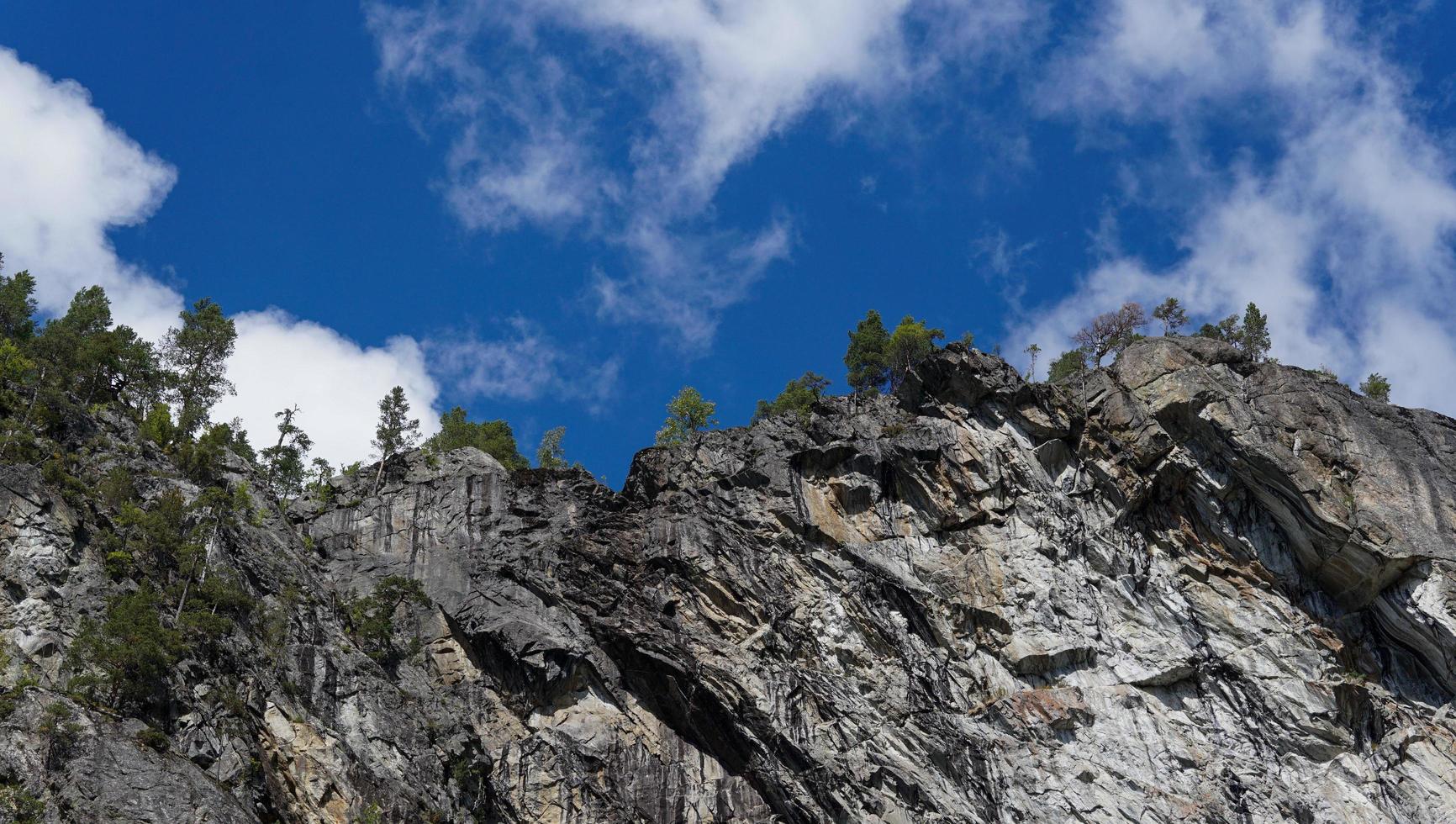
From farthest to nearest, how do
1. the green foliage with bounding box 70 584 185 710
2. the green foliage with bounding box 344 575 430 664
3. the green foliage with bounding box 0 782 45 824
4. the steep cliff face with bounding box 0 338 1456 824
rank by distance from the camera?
the green foliage with bounding box 344 575 430 664
the steep cliff face with bounding box 0 338 1456 824
the green foliage with bounding box 70 584 185 710
the green foliage with bounding box 0 782 45 824

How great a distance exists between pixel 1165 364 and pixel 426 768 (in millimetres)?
36391

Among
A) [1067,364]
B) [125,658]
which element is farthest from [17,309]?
[1067,364]

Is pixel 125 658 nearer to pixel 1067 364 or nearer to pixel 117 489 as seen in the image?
pixel 117 489

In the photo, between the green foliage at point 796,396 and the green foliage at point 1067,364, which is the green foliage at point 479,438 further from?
the green foliage at point 1067,364

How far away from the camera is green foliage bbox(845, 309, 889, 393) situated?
7162 centimetres

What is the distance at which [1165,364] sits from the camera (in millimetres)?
54062

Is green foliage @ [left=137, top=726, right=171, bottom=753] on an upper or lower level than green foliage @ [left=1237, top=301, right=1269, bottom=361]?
lower

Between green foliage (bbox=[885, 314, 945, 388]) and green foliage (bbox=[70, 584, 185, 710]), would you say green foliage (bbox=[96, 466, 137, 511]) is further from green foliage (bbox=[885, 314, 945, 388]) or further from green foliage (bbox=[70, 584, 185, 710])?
green foliage (bbox=[885, 314, 945, 388])

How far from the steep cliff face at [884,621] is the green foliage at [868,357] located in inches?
578

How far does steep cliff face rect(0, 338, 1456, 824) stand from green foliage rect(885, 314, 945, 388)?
42.8ft

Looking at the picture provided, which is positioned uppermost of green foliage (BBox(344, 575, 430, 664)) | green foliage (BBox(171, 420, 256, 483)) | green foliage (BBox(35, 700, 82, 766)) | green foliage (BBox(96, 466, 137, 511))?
green foliage (BBox(171, 420, 256, 483))

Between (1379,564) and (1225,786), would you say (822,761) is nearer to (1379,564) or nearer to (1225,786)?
(1225,786)

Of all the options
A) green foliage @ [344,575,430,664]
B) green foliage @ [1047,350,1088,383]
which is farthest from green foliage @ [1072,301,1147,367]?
green foliage @ [344,575,430,664]

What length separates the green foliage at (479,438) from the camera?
6569 centimetres
